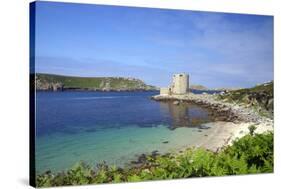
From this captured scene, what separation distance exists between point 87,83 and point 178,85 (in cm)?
137

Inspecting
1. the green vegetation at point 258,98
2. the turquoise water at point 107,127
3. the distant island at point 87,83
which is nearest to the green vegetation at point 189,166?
the turquoise water at point 107,127

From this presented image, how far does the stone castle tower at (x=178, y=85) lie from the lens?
8.09 m

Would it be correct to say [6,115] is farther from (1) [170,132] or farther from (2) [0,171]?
(1) [170,132]

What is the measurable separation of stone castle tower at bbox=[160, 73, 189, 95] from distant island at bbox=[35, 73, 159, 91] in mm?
177

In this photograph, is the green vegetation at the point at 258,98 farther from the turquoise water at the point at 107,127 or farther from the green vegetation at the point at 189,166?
the turquoise water at the point at 107,127

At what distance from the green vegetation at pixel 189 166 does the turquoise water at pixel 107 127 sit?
106 millimetres

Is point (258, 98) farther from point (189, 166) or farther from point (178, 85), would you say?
point (189, 166)

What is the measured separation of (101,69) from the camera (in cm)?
762

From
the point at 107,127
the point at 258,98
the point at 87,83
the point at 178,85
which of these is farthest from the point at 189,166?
the point at 87,83

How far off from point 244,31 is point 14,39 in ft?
11.2

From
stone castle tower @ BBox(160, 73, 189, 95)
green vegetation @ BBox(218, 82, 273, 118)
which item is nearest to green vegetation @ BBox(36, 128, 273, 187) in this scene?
green vegetation @ BBox(218, 82, 273, 118)

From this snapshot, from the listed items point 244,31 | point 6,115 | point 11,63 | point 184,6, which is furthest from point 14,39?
point 244,31

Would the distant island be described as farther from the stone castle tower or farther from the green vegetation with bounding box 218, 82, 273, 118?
the green vegetation with bounding box 218, 82, 273, 118

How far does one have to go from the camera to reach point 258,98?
28.9 ft
